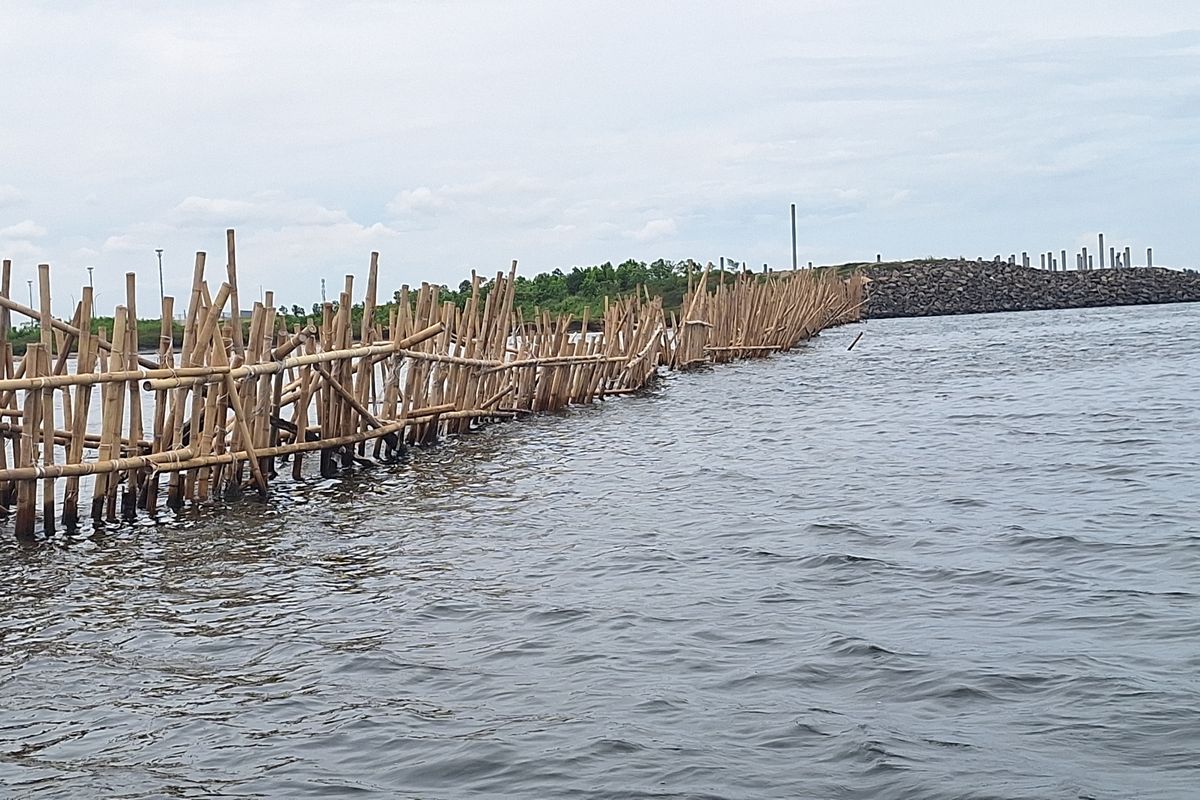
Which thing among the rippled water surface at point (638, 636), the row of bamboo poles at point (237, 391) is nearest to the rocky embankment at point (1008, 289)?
the row of bamboo poles at point (237, 391)

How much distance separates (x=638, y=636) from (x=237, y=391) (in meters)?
5.41

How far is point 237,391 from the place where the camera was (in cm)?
1088

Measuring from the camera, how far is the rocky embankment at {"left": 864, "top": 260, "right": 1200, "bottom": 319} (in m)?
66.8

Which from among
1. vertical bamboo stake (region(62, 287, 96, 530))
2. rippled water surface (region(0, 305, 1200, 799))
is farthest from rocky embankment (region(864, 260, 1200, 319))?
vertical bamboo stake (region(62, 287, 96, 530))

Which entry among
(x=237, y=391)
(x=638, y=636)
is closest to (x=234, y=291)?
(x=237, y=391)

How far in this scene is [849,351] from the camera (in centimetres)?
3553

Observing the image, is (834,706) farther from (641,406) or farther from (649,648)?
(641,406)

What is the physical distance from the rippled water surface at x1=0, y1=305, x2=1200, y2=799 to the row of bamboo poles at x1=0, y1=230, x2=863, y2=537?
0.46 meters

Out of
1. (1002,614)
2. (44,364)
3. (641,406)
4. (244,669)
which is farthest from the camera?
(641,406)

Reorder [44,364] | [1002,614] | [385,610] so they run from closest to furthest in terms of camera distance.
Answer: [1002,614] < [385,610] < [44,364]

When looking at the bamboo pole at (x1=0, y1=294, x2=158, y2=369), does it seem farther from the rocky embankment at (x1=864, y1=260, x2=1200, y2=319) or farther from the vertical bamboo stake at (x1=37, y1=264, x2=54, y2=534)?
the rocky embankment at (x1=864, y1=260, x2=1200, y2=319)

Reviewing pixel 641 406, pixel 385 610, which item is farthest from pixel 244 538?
pixel 641 406

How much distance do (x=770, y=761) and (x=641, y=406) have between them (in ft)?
50.9

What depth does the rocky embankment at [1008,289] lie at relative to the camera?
66.8 m
